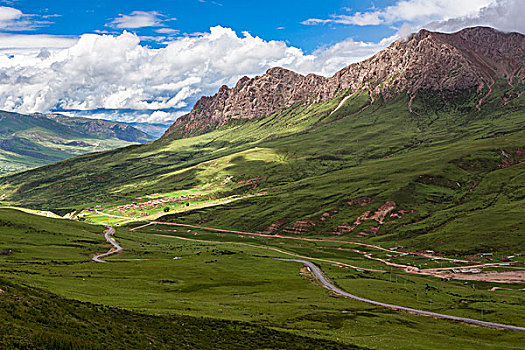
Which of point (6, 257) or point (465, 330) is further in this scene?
point (6, 257)

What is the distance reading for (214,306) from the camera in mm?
92875

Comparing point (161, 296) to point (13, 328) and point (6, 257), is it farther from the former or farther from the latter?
point (6, 257)

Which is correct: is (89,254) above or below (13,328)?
below

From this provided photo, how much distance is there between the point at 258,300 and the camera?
105 meters

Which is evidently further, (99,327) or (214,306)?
(214,306)

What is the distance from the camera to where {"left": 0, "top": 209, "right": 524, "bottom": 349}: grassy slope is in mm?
51725

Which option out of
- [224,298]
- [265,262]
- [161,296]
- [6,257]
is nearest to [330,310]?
[224,298]

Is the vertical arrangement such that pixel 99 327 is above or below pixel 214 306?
above

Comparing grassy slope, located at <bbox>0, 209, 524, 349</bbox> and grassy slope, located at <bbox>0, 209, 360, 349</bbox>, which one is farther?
grassy slope, located at <bbox>0, 209, 524, 349</bbox>

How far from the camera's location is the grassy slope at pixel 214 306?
51.7 metres

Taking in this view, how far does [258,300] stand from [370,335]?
111 feet

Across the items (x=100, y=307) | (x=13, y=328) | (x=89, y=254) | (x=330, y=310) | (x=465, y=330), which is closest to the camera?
(x=13, y=328)

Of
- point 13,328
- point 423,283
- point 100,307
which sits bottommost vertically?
point 423,283

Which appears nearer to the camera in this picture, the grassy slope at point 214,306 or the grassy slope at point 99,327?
the grassy slope at point 99,327
